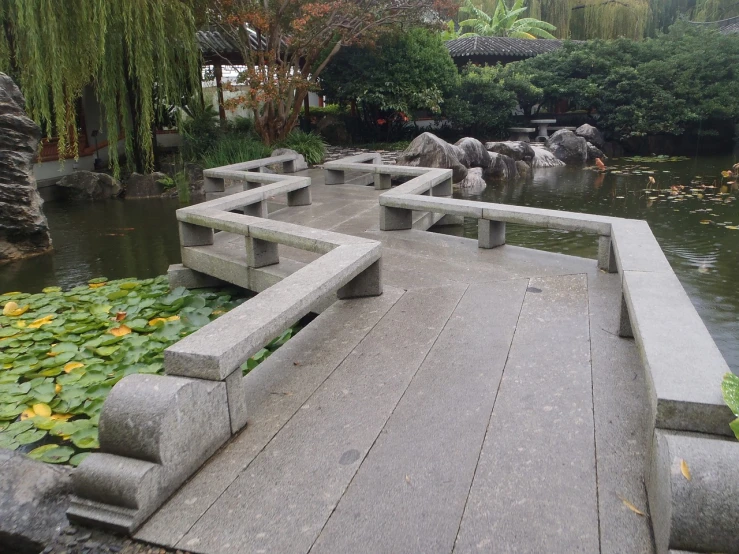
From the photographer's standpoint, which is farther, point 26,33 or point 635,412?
point 26,33

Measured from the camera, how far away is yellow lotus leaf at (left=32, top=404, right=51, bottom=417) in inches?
140

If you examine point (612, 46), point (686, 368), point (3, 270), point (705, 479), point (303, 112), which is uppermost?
point (612, 46)

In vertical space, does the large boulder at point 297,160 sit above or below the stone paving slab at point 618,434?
above

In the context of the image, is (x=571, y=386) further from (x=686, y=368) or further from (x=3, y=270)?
(x=3, y=270)

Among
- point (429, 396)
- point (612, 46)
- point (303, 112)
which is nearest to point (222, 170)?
point (429, 396)

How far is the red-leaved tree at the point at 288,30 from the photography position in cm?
1198

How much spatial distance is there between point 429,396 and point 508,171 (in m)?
12.3

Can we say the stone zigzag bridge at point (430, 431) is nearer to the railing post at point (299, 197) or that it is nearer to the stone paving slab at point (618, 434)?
the stone paving slab at point (618, 434)

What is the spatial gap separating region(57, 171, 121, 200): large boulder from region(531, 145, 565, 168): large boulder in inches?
382

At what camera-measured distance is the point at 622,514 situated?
1.98 metres

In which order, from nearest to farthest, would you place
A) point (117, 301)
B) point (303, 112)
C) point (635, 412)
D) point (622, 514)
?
point (622, 514), point (635, 412), point (117, 301), point (303, 112)

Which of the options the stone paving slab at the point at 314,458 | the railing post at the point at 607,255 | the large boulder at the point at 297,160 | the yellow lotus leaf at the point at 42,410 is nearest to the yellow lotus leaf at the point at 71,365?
the yellow lotus leaf at the point at 42,410

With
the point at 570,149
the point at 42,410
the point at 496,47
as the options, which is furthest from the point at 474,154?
the point at 42,410

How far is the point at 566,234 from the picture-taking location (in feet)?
26.5
